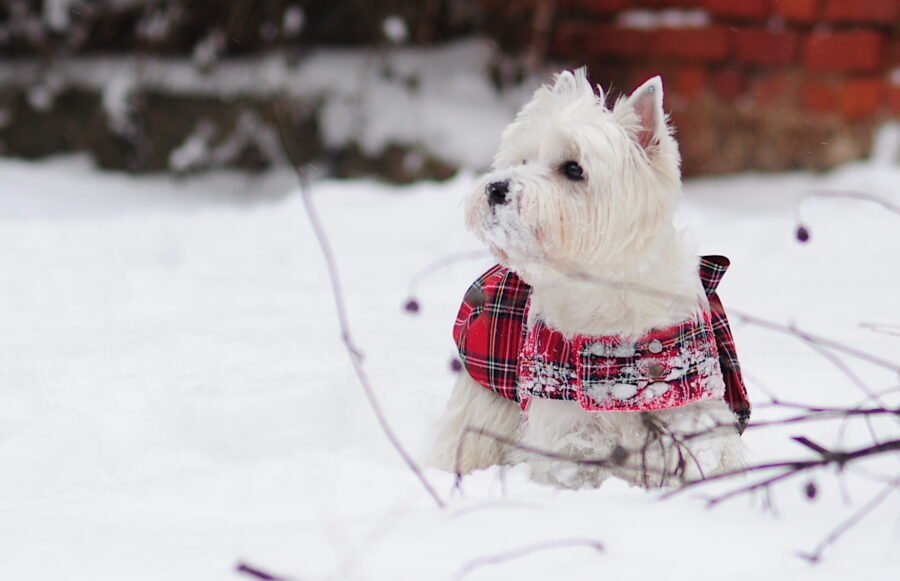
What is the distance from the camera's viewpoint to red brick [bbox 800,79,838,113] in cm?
575

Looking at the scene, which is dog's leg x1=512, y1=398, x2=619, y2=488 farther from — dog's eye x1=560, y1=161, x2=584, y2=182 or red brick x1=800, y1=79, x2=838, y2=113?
red brick x1=800, y1=79, x2=838, y2=113

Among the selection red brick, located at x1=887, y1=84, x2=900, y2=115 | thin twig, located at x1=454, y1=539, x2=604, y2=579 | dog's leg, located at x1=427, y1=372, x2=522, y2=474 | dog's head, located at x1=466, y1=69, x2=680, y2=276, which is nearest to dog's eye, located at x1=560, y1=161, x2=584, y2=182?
dog's head, located at x1=466, y1=69, x2=680, y2=276

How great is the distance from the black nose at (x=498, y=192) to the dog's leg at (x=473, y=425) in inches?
22.5

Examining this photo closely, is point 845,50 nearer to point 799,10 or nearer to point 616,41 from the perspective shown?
point 799,10

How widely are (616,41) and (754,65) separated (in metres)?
0.95

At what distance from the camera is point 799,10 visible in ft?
18.4

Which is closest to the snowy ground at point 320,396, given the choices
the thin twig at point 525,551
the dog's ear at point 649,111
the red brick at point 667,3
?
the thin twig at point 525,551

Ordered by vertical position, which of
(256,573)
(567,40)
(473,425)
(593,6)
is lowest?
(473,425)

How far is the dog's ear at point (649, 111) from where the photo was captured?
6.75 ft

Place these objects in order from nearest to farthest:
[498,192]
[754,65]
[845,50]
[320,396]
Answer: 1. [498,192]
2. [320,396]
3. [845,50]
4. [754,65]

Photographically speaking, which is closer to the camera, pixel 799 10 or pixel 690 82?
pixel 799 10

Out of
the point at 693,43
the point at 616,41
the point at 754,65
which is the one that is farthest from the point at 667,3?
the point at 754,65

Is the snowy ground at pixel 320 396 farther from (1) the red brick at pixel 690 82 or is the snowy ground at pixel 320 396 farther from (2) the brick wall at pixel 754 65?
(1) the red brick at pixel 690 82

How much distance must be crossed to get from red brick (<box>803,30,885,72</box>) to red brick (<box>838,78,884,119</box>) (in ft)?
0.30
